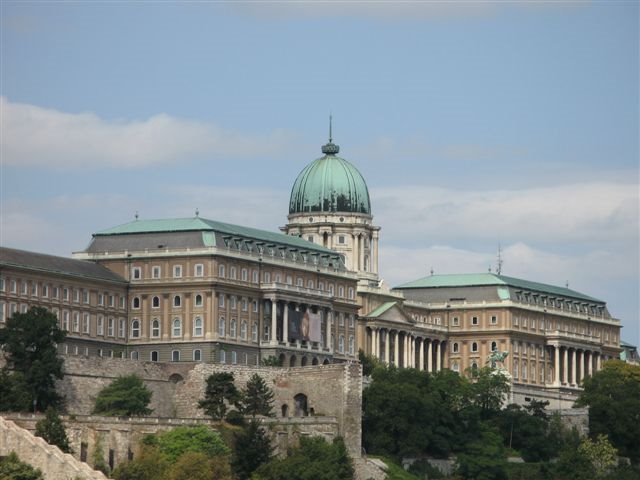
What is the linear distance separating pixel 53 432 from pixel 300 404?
3281 cm

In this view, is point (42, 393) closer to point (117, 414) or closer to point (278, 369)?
point (117, 414)

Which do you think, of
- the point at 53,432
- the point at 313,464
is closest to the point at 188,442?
the point at 313,464

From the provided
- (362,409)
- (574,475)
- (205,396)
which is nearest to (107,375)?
(205,396)

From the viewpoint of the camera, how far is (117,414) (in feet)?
587

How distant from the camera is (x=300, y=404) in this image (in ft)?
633

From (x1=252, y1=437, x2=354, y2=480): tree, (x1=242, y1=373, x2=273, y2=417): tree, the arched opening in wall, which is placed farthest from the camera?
the arched opening in wall

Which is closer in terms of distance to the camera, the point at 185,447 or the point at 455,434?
the point at 185,447

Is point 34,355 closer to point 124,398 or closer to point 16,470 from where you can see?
point 124,398

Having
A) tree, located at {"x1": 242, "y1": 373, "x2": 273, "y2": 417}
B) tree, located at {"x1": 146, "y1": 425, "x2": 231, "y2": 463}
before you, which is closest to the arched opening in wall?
tree, located at {"x1": 242, "y1": 373, "x2": 273, "y2": 417}

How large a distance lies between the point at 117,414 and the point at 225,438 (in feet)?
26.3

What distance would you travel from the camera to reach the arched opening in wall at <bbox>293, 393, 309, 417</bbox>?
19200 cm

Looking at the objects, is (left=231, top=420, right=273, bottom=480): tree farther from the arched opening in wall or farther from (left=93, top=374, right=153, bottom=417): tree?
the arched opening in wall

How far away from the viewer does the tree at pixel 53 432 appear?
16375 cm

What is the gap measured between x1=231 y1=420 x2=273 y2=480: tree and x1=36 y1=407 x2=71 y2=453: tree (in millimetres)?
12338
